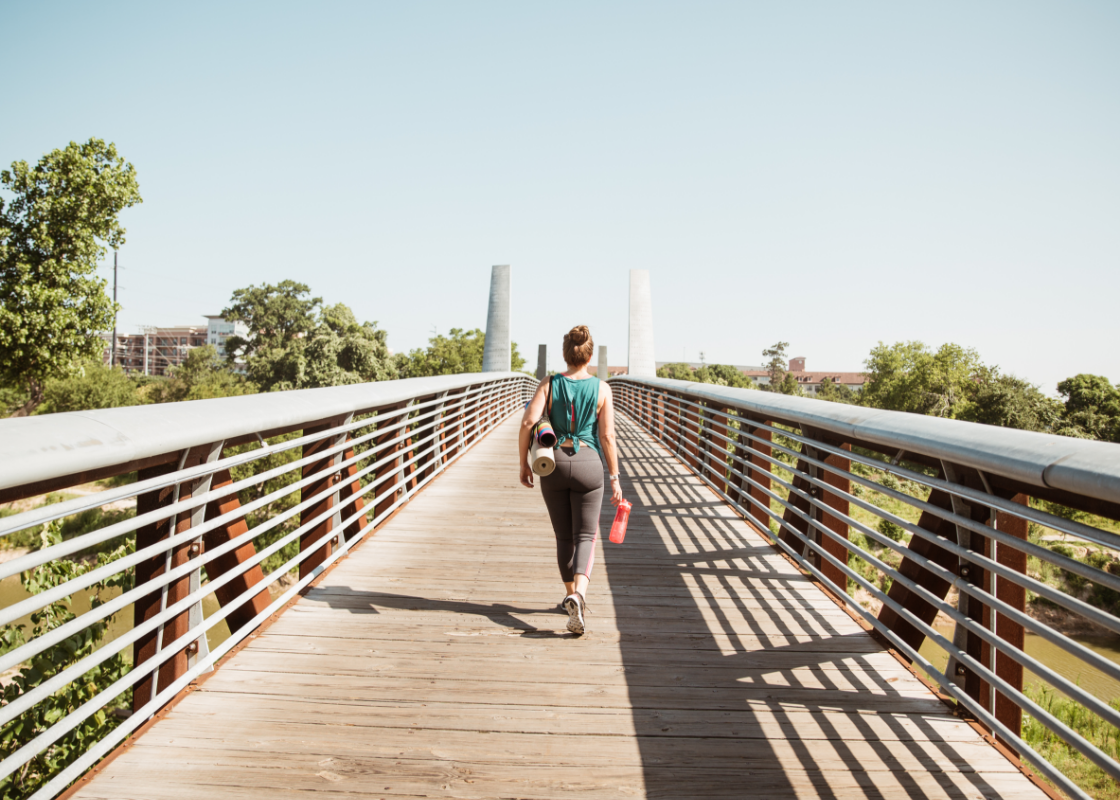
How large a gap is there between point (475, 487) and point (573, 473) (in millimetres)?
4158

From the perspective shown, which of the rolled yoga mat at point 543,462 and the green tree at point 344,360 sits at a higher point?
the green tree at point 344,360

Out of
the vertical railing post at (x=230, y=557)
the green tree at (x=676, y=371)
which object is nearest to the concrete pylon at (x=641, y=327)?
the vertical railing post at (x=230, y=557)

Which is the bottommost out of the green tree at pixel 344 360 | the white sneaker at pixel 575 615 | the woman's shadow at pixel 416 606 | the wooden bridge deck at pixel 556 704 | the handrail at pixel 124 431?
the wooden bridge deck at pixel 556 704

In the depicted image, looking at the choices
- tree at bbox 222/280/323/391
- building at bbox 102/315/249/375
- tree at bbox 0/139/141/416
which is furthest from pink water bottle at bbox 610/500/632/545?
building at bbox 102/315/249/375

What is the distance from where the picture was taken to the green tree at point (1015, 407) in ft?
181

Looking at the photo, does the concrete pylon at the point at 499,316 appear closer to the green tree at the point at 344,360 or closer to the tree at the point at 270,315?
the green tree at the point at 344,360

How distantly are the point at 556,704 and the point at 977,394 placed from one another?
74633 mm

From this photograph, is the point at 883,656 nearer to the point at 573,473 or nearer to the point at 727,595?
the point at 727,595

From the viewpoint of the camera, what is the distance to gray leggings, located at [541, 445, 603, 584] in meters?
3.73

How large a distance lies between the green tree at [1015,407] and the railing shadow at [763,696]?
5811 centimetres

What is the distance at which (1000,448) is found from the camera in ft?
7.38

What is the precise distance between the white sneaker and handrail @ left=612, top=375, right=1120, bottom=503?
1659mm

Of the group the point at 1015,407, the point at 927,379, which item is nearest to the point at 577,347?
the point at 1015,407

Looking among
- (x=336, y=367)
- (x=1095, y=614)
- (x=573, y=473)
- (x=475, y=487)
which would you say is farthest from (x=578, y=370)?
(x=336, y=367)
